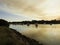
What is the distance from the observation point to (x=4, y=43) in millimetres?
24891

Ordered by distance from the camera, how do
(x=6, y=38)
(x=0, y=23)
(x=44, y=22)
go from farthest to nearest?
(x=44, y=22)
(x=0, y=23)
(x=6, y=38)

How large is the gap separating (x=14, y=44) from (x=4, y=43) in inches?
77.4

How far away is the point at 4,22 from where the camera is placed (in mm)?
49938

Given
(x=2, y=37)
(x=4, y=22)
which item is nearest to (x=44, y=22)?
(x=4, y=22)

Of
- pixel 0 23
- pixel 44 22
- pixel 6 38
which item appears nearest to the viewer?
pixel 6 38

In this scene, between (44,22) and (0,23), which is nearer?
(0,23)

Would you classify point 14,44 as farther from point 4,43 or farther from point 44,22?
point 44,22

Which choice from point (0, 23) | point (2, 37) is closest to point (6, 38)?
point (2, 37)

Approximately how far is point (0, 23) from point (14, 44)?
23.2 meters

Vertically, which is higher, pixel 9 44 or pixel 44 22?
pixel 44 22

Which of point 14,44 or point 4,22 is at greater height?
point 4,22

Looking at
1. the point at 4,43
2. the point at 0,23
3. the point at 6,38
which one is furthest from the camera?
the point at 0,23

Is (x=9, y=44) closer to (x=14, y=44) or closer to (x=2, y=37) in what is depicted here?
(x=14, y=44)

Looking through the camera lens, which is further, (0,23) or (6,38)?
(0,23)
